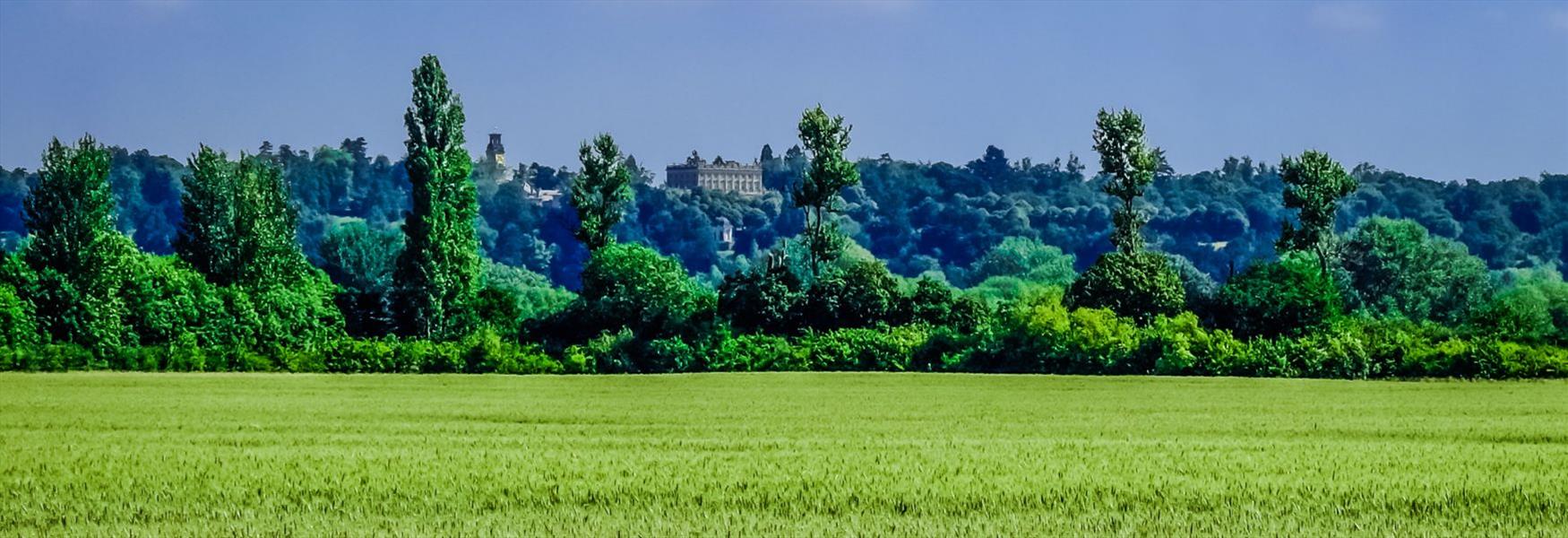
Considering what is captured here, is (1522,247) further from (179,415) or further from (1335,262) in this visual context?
(179,415)

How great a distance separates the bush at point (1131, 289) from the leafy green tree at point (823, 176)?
10394 mm

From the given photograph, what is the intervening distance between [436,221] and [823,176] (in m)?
A: 13.7

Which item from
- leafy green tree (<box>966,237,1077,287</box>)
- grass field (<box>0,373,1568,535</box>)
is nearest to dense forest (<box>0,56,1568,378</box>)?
grass field (<box>0,373,1568,535</box>)

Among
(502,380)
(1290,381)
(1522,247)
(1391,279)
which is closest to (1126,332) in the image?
(1290,381)

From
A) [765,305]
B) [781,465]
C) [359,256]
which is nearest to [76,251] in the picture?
[765,305]

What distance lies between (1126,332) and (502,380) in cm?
1770

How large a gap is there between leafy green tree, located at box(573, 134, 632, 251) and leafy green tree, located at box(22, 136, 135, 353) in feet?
52.2

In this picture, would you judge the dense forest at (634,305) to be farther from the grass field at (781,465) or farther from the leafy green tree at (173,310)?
the grass field at (781,465)

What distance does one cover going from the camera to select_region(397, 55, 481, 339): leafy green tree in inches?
2790

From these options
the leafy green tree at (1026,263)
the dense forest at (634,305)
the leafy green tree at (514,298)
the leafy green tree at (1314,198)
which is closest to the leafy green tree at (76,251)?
the dense forest at (634,305)

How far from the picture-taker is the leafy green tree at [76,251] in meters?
64.9

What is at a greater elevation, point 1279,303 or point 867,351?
point 1279,303

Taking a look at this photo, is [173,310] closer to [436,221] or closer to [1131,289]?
[436,221]

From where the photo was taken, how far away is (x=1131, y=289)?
62.9 meters
